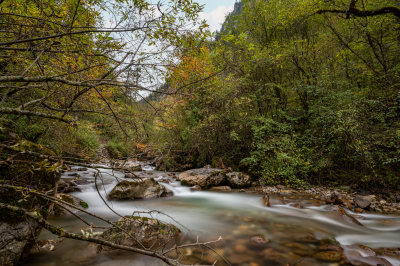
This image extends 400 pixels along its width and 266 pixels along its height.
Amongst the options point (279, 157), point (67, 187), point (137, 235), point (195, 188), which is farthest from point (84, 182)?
point (279, 157)

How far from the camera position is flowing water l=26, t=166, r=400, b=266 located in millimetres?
3416

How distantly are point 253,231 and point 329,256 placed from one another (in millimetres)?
1596

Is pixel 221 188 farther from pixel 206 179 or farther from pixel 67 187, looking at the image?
pixel 67 187

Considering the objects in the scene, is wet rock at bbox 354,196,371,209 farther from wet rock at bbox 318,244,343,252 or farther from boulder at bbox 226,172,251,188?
boulder at bbox 226,172,251,188

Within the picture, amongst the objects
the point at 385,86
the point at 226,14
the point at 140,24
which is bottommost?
the point at 140,24

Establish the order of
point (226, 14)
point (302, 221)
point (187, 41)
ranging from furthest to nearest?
point (226, 14)
point (302, 221)
point (187, 41)

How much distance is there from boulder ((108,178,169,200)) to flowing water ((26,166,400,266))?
0.93ft

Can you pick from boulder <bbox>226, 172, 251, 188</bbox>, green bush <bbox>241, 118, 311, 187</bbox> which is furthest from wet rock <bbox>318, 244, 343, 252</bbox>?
boulder <bbox>226, 172, 251, 188</bbox>

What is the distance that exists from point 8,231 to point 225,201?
5.97 meters

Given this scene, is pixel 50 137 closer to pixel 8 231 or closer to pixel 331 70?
pixel 8 231

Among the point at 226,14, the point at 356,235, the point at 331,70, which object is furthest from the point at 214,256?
the point at 226,14

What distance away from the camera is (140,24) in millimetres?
2305

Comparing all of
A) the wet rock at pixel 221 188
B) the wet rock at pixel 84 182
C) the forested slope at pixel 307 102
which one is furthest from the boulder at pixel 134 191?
the wet rock at pixel 221 188

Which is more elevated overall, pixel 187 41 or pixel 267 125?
pixel 187 41
